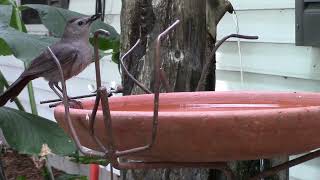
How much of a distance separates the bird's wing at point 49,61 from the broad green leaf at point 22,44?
1.40 feet

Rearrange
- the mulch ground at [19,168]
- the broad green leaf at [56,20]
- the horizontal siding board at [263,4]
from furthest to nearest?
the mulch ground at [19,168] → the broad green leaf at [56,20] → the horizontal siding board at [263,4]

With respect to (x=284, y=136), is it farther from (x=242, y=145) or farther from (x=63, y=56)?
(x=63, y=56)

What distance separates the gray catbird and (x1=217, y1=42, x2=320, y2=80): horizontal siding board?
122cm

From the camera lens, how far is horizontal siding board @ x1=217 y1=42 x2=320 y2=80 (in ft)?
9.91

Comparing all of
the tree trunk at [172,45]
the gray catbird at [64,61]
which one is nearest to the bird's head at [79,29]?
the gray catbird at [64,61]

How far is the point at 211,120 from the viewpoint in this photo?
1.08 m

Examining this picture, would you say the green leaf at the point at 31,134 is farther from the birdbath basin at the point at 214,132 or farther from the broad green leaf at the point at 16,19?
the birdbath basin at the point at 214,132

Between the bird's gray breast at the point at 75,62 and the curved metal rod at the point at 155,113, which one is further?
the bird's gray breast at the point at 75,62

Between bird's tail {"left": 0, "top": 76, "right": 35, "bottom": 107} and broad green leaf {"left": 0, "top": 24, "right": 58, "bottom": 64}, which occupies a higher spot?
broad green leaf {"left": 0, "top": 24, "right": 58, "bottom": 64}

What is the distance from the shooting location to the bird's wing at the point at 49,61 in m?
2.08

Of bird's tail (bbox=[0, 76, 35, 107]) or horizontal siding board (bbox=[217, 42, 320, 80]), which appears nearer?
bird's tail (bbox=[0, 76, 35, 107])

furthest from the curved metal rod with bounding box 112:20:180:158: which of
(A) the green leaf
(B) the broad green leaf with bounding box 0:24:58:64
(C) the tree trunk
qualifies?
(A) the green leaf

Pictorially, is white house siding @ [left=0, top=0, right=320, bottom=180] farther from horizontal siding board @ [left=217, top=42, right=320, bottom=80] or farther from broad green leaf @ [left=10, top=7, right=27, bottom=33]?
broad green leaf @ [left=10, top=7, right=27, bottom=33]

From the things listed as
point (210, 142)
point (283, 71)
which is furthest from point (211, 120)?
point (283, 71)
